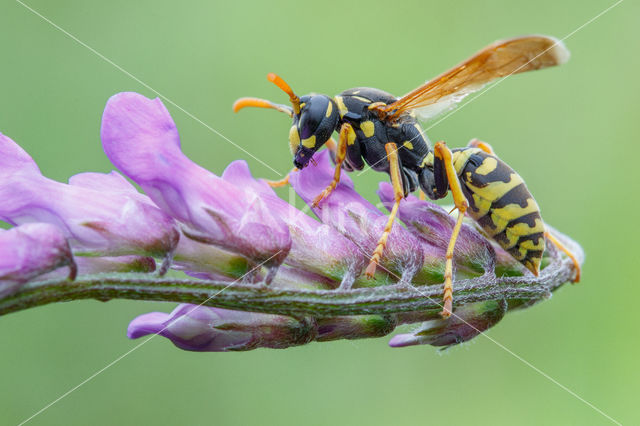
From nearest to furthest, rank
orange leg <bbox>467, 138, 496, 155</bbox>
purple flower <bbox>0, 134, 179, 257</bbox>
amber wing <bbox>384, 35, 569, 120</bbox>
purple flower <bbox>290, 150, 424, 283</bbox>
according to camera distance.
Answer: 1. purple flower <bbox>0, 134, 179, 257</bbox>
2. purple flower <bbox>290, 150, 424, 283</bbox>
3. amber wing <bbox>384, 35, 569, 120</bbox>
4. orange leg <bbox>467, 138, 496, 155</bbox>

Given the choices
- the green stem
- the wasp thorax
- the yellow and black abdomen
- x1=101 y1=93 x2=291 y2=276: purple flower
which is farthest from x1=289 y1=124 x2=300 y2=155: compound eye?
the green stem

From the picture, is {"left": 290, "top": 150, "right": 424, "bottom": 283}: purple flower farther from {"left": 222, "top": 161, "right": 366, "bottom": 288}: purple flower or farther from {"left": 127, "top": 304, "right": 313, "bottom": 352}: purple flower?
{"left": 127, "top": 304, "right": 313, "bottom": 352}: purple flower

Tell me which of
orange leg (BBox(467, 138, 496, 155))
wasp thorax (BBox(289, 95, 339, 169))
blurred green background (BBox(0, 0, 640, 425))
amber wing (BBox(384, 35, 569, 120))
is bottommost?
blurred green background (BBox(0, 0, 640, 425))

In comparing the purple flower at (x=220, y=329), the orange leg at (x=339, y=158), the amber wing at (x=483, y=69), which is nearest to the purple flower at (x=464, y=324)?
the purple flower at (x=220, y=329)

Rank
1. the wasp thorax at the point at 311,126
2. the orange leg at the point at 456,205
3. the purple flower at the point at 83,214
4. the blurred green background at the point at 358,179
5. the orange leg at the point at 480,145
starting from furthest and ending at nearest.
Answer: the blurred green background at the point at 358,179 → the orange leg at the point at 480,145 → the wasp thorax at the point at 311,126 → the orange leg at the point at 456,205 → the purple flower at the point at 83,214

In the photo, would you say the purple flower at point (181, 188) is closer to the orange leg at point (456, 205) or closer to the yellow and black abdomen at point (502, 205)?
the orange leg at point (456, 205)

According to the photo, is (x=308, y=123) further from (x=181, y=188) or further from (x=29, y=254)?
(x=29, y=254)

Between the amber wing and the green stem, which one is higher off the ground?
the amber wing

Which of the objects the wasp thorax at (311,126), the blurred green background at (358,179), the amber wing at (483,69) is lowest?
the blurred green background at (358,179)

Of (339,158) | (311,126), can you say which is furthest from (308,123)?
(339,158)
